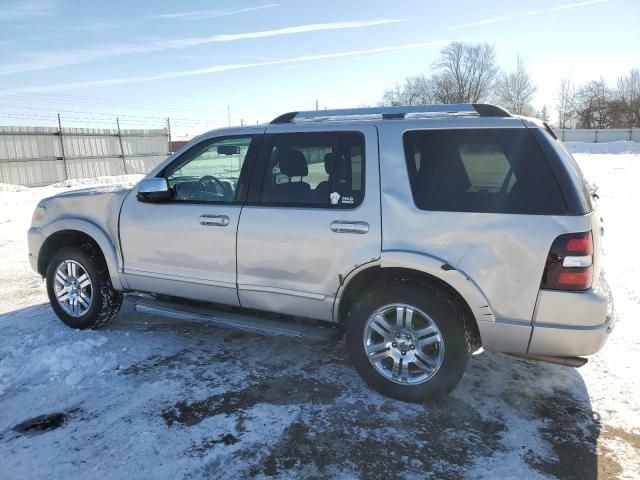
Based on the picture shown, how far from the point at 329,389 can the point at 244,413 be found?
2.17ft

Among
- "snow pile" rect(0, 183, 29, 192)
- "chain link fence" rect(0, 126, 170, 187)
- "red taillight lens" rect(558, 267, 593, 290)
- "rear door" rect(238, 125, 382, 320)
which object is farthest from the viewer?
"chain link fence" rect(0, 126, 170, 187)

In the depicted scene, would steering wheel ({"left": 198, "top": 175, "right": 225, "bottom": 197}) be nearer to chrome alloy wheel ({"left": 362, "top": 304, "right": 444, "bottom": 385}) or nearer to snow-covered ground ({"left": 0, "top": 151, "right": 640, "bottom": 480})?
snow-covered ground ({"left": 0, "top": 151, "right": 640, "bottom": 480})

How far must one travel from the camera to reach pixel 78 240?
181 inches

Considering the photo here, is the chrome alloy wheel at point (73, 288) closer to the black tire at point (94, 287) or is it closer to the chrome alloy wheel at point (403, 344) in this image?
the black tire at point (94, 287)

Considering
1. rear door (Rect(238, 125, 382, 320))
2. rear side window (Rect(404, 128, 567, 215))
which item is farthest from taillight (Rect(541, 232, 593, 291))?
rear door (Rect(238, 125, 382, 320))

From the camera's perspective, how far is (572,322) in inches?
114

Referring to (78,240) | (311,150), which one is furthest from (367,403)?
(78,240)

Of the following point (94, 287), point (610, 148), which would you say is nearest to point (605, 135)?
point (610, 148)

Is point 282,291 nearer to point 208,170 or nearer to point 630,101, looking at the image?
point 208,170

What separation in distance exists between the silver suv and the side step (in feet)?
0.33

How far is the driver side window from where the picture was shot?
4012 mm

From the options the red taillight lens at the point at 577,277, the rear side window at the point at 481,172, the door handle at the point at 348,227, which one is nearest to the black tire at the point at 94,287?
the door handle at the point at 348,227

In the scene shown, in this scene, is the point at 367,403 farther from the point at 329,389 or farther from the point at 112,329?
the point at 112,329

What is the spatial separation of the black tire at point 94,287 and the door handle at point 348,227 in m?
2.38
